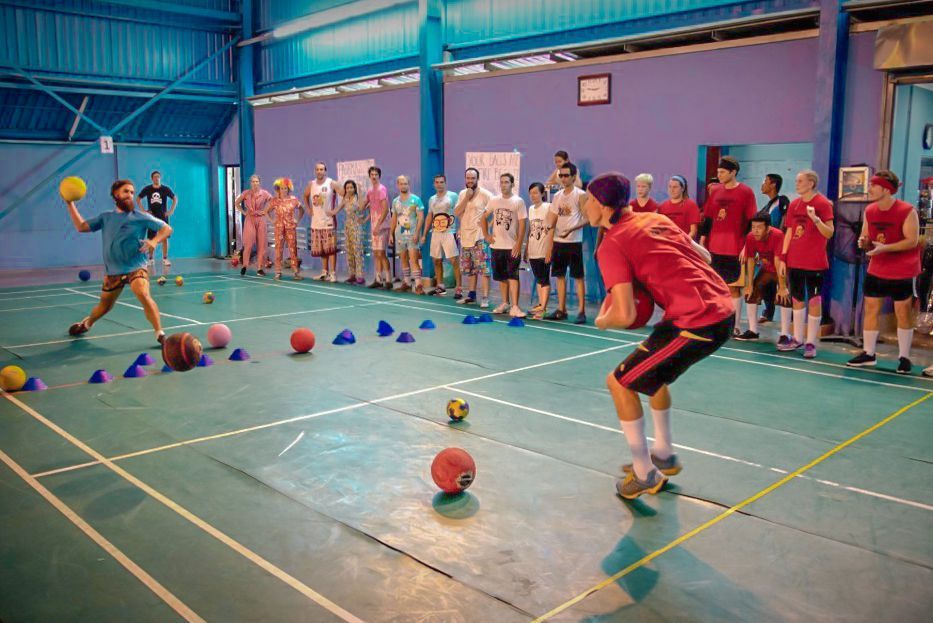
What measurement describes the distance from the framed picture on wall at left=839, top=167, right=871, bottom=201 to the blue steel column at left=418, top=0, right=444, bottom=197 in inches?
337

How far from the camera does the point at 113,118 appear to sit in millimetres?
22234

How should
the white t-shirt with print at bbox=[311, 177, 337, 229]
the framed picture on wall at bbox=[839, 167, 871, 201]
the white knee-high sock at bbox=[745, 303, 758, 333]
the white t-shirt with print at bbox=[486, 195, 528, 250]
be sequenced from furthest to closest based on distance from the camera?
the white t-shirt with print at bbox=[311, 177, 337, 229] → the white t-shirt with print at bbox=[486, 195, 528, 250] → the white knee-high sock at bbox=[745, 303, 758, 333] → the framed picture on wall at bbox=[839, 167, 871, 201]

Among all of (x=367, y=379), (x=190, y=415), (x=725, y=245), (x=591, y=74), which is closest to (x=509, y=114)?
(x=591, y=74)

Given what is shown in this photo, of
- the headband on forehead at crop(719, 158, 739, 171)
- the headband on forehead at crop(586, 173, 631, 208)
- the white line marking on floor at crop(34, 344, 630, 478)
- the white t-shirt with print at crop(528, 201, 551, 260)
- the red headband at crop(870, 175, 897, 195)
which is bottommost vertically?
the white line marking on floor at crop(34, 344, 630, 478)

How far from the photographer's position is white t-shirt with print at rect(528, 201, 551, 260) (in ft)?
41.9

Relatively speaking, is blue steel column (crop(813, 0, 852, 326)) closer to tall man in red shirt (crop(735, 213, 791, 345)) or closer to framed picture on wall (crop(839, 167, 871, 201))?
framed picture on wall (crop(839, 167, 871, 201))

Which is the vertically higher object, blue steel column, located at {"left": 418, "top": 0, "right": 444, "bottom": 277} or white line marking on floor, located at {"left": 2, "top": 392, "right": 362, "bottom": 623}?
blue steel column, located at {"left": 418, "top": 0, "right": 444, "bottom": 277}

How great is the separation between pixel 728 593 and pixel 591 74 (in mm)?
11450

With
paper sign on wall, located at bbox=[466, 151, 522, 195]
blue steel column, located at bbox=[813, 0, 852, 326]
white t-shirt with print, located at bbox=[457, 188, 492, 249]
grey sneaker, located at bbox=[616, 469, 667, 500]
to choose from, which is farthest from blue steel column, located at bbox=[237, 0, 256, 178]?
grey sneaker, located at bbox=[616, 469, 667, 500]

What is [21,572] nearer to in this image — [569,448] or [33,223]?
[569,448]

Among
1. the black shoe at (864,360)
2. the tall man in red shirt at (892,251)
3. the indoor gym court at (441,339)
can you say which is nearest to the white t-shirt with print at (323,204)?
the indoor gym court at (441,339)

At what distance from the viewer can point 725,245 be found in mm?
10602

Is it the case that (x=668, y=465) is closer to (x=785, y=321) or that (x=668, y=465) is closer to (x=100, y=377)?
(x=785, y=321)

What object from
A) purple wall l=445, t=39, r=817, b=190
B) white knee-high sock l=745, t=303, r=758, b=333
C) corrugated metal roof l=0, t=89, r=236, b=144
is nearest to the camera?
white knee-high sock l=745, t=303, r=758, b=333
